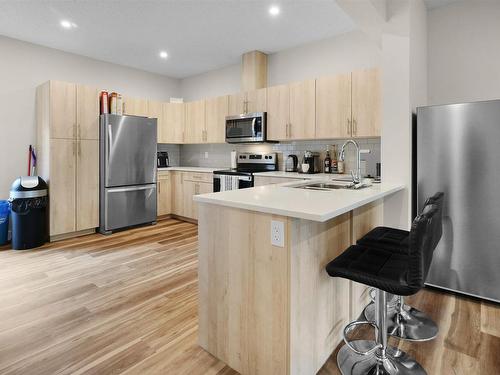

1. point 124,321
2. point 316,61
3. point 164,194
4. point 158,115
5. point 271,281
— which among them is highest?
point 316,61

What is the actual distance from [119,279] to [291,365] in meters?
2.00

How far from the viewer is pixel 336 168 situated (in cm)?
407

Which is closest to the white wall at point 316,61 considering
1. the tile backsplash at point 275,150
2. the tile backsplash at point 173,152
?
the tile backsplash at point 275,150

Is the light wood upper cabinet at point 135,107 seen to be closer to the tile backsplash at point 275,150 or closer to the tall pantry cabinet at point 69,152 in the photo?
the tall pantry cabinet at point 69,152

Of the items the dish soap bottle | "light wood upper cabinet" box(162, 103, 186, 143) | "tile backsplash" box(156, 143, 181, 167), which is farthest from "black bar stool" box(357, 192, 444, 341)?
"tile backsplash" box(156, 143, 181, 167)

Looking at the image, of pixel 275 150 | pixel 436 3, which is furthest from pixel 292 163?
pixel 436 3

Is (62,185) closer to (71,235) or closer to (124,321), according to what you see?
(71,235)

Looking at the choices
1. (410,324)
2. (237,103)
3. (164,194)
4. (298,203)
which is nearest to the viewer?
(298,203)

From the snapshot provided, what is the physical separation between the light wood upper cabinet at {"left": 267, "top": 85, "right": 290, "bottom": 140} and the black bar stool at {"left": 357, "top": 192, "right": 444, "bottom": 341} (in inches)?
95.3

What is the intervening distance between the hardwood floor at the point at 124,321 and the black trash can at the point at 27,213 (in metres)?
Answer: 0.29

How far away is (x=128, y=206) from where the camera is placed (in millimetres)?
4551

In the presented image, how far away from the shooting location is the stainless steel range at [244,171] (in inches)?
171

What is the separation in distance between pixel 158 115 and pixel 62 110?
1596 millimetres

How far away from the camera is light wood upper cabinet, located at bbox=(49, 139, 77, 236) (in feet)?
12.9
